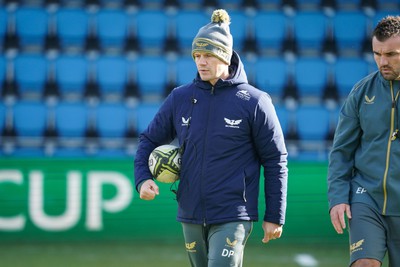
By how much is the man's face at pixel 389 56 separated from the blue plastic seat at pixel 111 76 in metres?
8.61

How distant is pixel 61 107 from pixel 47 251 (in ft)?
11.3

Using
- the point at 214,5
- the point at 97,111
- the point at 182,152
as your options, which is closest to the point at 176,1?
the point at 214,5

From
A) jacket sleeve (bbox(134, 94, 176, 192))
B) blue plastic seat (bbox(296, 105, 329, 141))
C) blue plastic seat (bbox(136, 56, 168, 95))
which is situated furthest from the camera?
blue plastic seat (bbox(136, 56, 168, 95))

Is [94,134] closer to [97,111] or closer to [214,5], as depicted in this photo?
[97,111]

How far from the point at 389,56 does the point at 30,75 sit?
29.8 ft

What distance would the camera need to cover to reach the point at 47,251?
947 cm

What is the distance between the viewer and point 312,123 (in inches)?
500

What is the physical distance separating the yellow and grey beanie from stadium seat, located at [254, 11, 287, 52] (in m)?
8.59

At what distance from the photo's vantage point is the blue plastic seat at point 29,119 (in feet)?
40.7

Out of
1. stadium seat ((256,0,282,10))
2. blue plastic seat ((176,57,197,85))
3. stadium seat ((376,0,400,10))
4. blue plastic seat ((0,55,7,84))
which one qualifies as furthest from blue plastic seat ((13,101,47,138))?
stadium seat ((376,0,400,10))

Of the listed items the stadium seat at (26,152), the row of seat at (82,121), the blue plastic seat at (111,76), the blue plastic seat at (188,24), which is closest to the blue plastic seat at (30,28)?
the blue plastic seat at (111,76)

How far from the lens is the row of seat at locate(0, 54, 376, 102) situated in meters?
13.0

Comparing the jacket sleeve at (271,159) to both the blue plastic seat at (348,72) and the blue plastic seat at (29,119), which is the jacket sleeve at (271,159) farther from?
the blue plastic seat at (348,72)

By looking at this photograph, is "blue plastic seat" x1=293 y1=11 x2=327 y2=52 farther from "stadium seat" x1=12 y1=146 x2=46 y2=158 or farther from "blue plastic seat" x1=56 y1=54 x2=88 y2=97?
"stadium seat" x1=12 y1=146 x2=46 y2=158
